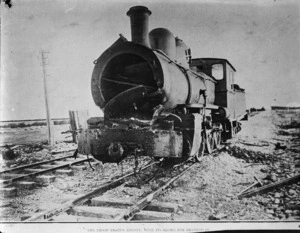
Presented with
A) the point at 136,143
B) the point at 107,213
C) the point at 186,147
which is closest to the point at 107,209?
the point at 107,213

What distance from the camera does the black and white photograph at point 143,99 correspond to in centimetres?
219

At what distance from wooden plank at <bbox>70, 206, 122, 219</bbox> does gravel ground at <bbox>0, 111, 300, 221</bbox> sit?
277mm

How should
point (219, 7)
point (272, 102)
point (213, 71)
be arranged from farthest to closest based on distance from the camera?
point (213, 71) → point (272, 102) → point (219, 7)

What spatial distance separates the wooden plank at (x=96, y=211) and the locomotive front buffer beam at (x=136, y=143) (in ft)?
1.78

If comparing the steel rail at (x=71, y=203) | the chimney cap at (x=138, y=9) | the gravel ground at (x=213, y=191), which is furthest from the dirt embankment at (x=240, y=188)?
the chimney cap at (x=138, y=9)

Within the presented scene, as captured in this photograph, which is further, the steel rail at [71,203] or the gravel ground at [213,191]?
the gravel ground at [213,191]

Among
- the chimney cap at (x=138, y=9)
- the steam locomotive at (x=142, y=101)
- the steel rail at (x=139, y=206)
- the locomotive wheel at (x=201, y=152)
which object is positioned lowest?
the steel rail at (x=139, y=206)

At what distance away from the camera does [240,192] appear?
2.44 m

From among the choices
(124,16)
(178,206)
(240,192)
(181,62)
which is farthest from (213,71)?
(178,206)

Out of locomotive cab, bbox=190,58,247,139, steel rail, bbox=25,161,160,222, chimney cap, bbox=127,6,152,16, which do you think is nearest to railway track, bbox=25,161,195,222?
steel rail, bbox=25,161,160,222

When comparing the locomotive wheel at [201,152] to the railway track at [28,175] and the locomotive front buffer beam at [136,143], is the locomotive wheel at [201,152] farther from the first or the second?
the railway track at [28,175]

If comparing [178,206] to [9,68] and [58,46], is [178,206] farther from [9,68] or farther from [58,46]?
[9,68]

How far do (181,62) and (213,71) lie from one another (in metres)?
1.48

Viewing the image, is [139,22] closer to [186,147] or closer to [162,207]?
[186,147]
